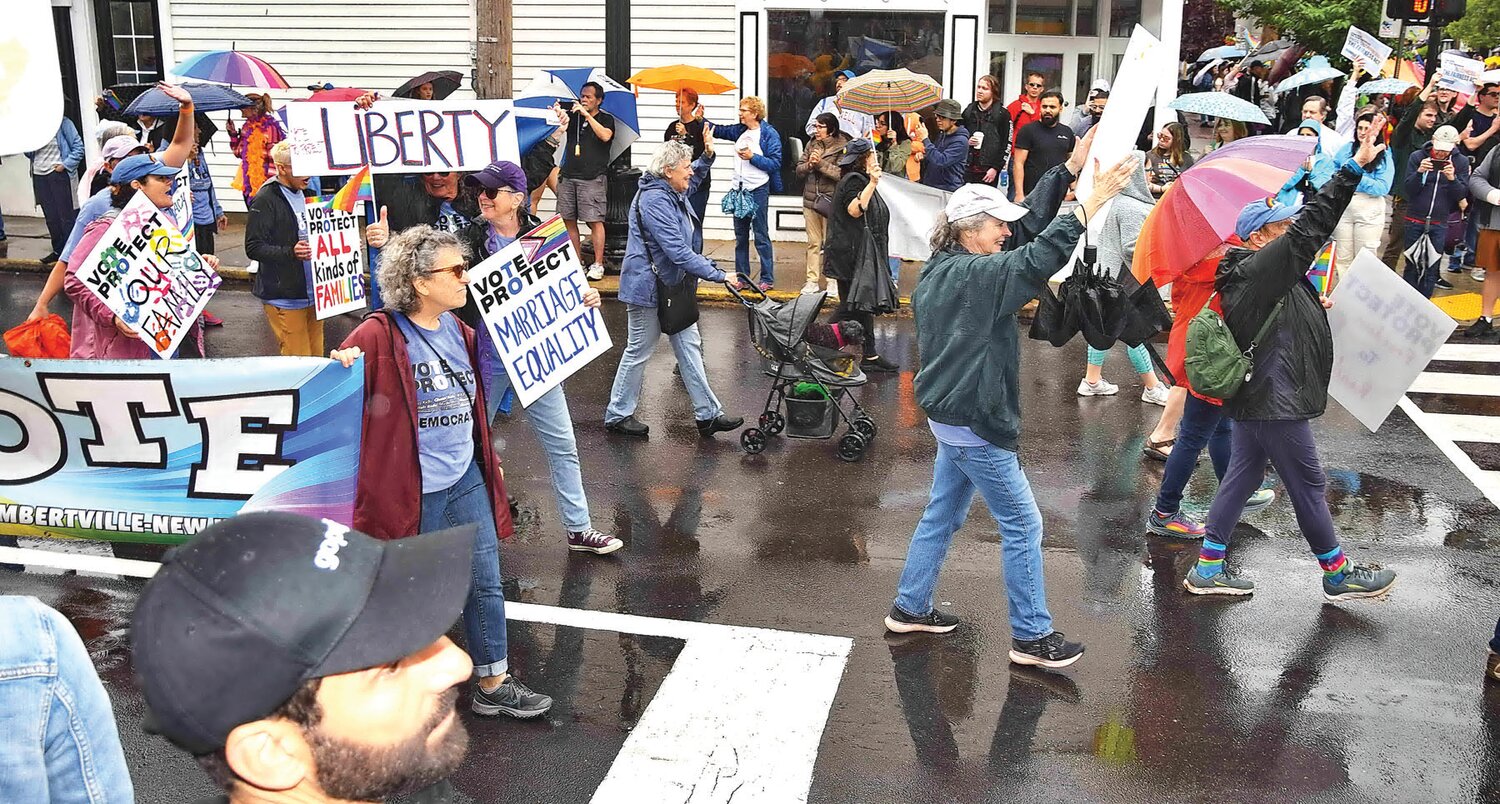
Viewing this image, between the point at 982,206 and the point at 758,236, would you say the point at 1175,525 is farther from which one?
the point at 758,236

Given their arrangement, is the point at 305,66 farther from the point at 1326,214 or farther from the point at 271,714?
the point at 271,714

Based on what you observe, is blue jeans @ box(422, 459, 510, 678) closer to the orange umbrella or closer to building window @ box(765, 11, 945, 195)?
the orange umbrella

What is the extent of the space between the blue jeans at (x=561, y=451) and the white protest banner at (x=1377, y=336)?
13.4 feet

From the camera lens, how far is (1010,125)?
16.3 m

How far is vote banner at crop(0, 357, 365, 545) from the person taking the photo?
621 cm

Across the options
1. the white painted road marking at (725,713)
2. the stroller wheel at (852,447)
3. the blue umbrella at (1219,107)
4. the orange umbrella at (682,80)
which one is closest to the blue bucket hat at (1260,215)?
the white painted road marking at (725,713)

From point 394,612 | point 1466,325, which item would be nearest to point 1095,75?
point 1466,325

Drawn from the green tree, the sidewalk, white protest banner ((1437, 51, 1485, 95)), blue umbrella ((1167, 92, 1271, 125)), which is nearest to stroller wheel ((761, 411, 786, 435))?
the sidewalk

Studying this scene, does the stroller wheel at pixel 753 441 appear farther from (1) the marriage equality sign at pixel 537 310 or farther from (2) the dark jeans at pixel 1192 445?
(2) the dark jeans at pixel 1192 445

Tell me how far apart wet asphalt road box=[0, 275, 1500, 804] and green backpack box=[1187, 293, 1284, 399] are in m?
1.12

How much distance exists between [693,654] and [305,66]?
15.7 metres

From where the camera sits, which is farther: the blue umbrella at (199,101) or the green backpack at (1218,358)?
the blue umbrella at (199,101)

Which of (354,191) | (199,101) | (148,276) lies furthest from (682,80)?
(148,276)

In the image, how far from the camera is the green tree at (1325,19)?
2805 centimetres
